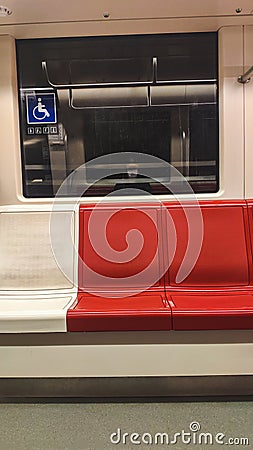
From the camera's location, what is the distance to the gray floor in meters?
2.16

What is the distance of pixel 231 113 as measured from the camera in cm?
318

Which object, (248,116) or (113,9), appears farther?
(248,116)

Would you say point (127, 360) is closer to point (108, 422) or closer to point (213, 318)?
point (108, 422)

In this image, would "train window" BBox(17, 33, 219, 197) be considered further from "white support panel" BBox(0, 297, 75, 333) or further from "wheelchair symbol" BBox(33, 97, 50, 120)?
"white support panel" BBox(0, 297, 75, 333)

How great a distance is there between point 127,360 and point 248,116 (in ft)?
6.34

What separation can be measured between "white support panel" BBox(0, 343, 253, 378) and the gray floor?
0.58ft

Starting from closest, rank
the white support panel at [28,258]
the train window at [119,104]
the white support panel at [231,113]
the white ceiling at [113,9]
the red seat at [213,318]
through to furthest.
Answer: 1. the red seat at [213,318]
2. the white ceiling at [113,9]
3. the white support panel at [28,258]
4. the white support panel at [231,113]
5. the train window at [119,104]

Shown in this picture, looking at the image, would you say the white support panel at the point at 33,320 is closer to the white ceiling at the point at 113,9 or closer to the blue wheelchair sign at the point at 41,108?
the blue wheelchair sign at the point at 41,108

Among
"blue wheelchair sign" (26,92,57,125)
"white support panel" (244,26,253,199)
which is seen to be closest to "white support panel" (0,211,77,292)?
"blue wheelchair sign" (26,92,57,125)
